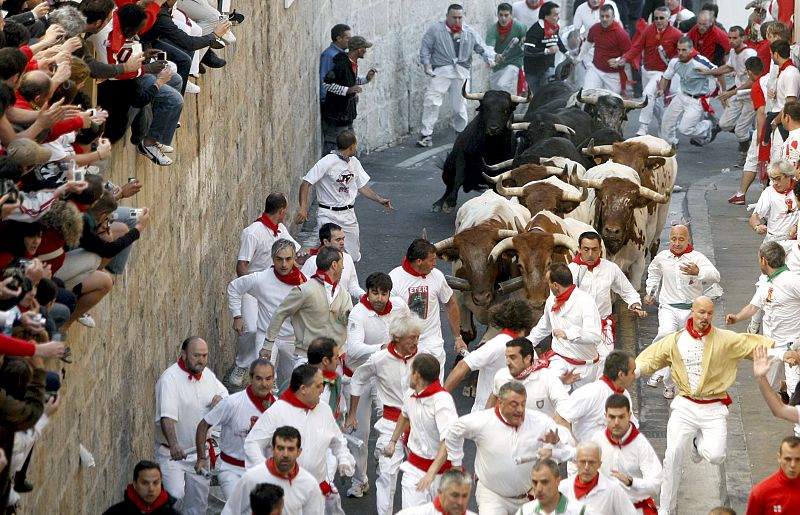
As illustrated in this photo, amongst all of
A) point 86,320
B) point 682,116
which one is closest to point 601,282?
point 86,320

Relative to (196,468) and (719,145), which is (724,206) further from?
(196,468)

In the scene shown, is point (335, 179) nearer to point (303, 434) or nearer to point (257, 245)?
point (257, 245)

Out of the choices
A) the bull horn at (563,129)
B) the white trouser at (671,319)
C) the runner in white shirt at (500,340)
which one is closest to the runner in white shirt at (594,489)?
the runner in white shirt at (500,340)

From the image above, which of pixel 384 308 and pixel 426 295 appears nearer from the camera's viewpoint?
pixel 384 308

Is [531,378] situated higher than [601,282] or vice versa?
[531,378]

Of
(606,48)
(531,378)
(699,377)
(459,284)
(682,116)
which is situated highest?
(531,378)

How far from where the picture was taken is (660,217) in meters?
18.1

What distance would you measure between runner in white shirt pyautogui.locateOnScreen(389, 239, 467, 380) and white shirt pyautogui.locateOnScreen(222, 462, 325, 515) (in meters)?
3.46

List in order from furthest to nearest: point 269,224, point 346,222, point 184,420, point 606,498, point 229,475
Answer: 1. point 346,222
2. point 269,224
3. point 184,420
4. point 229,475
5. point 606,498

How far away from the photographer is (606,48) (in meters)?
26.5

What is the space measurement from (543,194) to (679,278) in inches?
109

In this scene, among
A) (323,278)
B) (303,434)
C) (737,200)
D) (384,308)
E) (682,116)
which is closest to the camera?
(303,434)

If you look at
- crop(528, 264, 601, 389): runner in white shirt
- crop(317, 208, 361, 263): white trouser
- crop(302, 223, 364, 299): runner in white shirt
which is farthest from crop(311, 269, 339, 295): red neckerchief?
crop(317, 208, 361, 263): white trouser

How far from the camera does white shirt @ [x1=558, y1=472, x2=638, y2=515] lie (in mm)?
9344
